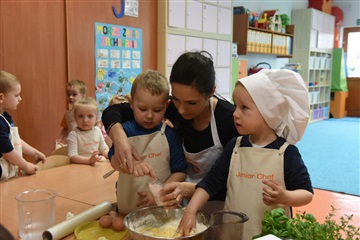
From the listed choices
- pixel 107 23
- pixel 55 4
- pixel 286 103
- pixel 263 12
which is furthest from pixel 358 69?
pixel 286 103

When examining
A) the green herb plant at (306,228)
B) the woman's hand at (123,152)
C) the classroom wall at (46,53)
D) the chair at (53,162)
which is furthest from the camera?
the classroom wall at (46,53)

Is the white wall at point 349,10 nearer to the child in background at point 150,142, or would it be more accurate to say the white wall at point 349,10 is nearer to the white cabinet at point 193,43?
the white cabinet at point 193,43

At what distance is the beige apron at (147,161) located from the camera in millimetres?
Result: 1396

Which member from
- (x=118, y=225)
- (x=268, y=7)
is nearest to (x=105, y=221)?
(x=118, y=225)

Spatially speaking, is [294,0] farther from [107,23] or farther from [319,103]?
[107,23]

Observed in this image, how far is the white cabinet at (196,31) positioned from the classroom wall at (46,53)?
0.82 meters

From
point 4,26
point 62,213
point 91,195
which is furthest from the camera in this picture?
point 4,26

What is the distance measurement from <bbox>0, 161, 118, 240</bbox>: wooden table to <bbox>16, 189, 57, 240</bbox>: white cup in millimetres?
90

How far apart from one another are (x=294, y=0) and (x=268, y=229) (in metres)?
8.74

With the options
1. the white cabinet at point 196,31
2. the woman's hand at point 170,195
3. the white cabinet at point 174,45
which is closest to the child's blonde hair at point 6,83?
the woman's hand at point 170,195

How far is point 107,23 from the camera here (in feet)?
13.0

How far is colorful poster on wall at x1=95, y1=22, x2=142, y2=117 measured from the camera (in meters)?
3.92

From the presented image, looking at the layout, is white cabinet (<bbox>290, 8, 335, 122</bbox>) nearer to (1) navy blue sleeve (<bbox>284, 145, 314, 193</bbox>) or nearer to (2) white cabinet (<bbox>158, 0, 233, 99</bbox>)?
(2) white cabinet (<bbox>158, 0, 233, 99</bbox>)

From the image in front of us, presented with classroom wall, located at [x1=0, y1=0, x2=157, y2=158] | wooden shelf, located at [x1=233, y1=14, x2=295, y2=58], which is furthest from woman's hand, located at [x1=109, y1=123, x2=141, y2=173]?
wooden shelf, located at [x1=233, y1=14, x2=295, y2=58]
